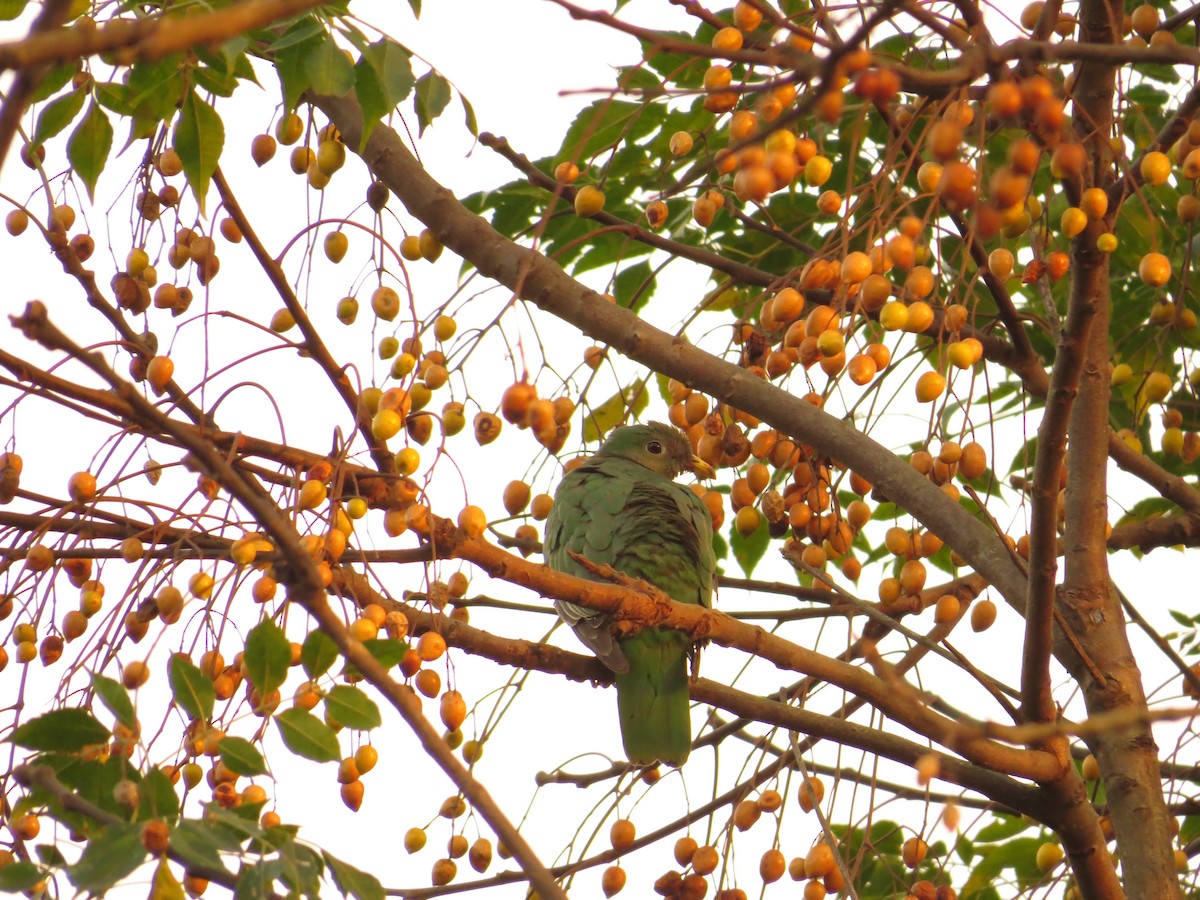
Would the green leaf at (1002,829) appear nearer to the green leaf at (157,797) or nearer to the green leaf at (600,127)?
the green leaf at (600,127)

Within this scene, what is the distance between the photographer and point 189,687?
1.72 metres

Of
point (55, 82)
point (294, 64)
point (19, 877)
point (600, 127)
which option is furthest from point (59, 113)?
point (19, 877)

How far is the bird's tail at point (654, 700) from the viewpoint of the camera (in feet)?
11.0

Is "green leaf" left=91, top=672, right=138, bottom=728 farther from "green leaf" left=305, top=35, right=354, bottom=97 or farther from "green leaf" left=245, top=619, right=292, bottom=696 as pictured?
"green leaf" left=305, top=35, right=354, bottom=97

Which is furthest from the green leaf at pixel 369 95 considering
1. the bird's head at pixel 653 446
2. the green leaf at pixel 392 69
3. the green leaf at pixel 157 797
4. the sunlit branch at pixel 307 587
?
the bird's head at pixel 653 446

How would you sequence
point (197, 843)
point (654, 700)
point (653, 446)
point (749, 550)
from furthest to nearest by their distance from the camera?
point (653, 446)
point (749, 550)
point (654, 700)
point (197, 843)

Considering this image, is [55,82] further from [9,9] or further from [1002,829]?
[1002,829]

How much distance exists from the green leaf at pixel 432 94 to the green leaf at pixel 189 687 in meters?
1.11

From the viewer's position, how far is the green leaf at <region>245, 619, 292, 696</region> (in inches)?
68.2

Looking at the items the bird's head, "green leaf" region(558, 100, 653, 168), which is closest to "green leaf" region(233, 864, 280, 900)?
"green leaf" region(558, 100, 653, 168)

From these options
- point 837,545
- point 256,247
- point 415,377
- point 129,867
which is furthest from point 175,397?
point 837,545

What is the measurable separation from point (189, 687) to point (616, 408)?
2185mm

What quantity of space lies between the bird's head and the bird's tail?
1.51m

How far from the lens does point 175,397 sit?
231cm
